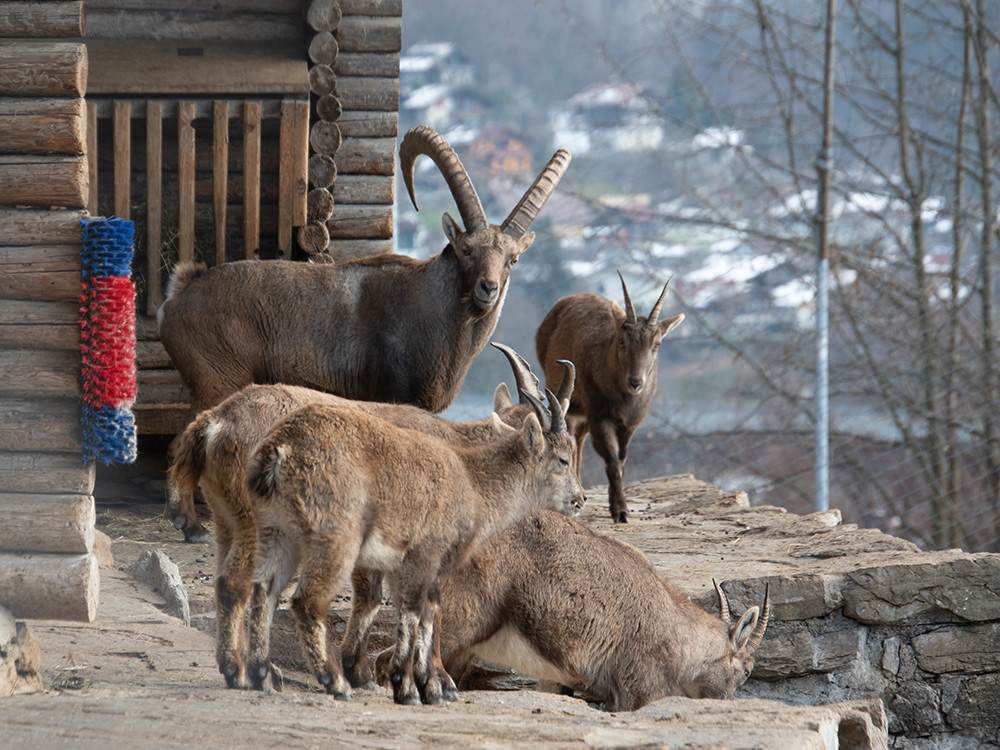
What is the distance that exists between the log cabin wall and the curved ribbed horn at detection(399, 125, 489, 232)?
1.52 feet

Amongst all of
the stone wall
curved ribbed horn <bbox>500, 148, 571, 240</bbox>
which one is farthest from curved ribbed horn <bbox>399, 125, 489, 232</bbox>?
the stone wall

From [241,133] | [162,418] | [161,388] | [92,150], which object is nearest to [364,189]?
[241,133]

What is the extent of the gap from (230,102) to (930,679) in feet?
16.9

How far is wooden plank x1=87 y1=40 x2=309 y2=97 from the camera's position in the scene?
6852mm

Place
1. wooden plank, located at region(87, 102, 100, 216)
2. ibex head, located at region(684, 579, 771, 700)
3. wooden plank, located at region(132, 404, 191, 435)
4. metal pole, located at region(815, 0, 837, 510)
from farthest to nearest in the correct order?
1. metal pole, located at region(815, 0, 837, 510)
2. wooden plank, located at region(132, 404, 191, 435)
3. wooden plank, located at region(87, 102, 100, 216)
4. ibex head, located at region(684, 579, 771, 700)

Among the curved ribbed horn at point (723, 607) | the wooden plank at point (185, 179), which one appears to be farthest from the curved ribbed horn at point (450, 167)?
the curved ribbed horn at point (723, 607)

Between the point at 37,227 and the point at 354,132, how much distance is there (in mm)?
3093

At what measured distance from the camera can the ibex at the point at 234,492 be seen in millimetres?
3998

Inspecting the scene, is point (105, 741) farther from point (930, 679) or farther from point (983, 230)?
point (983, 230)

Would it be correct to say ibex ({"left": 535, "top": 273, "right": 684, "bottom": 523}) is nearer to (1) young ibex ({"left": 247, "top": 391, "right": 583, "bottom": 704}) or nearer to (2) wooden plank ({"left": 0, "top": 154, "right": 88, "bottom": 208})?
(1) young ibex ({"left": 247, "top": 391, "right": 583, "bottom": 704})

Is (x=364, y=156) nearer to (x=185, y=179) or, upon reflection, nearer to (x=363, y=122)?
(x=363, y=122)

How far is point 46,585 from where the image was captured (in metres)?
Result: 4.50

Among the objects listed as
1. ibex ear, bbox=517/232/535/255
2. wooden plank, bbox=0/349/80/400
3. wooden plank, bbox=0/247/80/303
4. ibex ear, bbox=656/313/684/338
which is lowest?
wooden plank, bbox=0/349/80/400

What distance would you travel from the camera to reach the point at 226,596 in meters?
4.07
